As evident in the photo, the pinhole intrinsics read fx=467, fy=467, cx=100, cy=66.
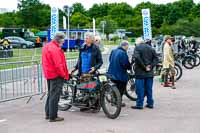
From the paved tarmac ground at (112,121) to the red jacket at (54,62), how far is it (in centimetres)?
94

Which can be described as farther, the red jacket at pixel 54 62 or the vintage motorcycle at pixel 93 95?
the vintage motorcycle at pixel 93 95

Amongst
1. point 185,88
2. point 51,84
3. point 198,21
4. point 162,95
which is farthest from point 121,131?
point 198,21

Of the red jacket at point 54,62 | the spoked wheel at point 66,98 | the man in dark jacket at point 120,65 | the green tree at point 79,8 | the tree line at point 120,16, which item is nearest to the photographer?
the red jacket at point 54,62

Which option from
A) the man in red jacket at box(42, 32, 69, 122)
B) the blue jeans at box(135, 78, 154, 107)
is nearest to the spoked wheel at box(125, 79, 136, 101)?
the blue jeans at box(135, 78, 154, 107)

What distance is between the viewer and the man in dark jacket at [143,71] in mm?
10664

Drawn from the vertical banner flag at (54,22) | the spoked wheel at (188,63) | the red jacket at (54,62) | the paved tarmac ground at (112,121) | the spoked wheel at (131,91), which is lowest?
the paved tarmac ground at (112,121)

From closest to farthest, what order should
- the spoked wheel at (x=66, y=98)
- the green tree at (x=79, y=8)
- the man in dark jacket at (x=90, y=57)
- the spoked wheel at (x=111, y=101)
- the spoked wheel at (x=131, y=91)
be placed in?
the spoked wheel at (x=111, y=101), the man in dark jacket at (x=90, y=57), the spoked wheel at (x=66, y=98), the spoked wheel at (x=131, y=91), the green tree at (x=79, y=8)

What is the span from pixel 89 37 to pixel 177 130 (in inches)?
117

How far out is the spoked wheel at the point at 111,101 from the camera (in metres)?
9.21

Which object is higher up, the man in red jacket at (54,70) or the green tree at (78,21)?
the green tree at (78,21)

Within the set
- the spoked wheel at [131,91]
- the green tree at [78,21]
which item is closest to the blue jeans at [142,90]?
the spoked wheel at [131,91]

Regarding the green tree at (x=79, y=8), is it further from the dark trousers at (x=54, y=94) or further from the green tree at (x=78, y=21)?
the dark trousers at (x=54, y=94)

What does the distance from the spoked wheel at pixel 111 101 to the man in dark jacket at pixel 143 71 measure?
140cm

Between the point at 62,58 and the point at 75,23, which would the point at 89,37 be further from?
the point at 75,23
